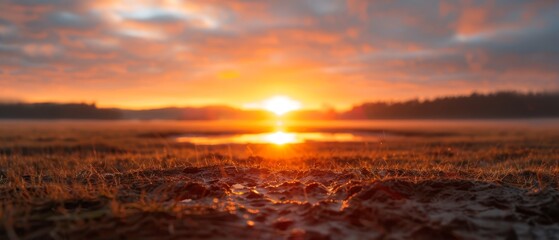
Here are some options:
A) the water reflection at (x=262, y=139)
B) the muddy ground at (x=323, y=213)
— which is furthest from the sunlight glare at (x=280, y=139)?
the muddy ground at (x=323, y=213)

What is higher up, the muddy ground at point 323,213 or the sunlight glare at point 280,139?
the muddy ground at point 323,213

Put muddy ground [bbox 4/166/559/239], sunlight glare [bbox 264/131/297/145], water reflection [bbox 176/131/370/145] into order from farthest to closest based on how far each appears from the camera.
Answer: water reflection [bbox 176/131/370/145] → sunlight glare [bbox 264/131/297/145] → muddy ground [bbox 4/166/559/239]

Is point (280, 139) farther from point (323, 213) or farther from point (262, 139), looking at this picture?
point (323, 213)

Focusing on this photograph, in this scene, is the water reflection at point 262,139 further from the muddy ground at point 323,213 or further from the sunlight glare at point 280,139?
the muddy ground at point 323,213

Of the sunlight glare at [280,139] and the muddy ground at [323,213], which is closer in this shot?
the muddy ground at [323,213]

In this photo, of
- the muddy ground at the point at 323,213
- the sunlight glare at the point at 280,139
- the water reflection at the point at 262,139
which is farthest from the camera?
the water reflection at the point at 262,139

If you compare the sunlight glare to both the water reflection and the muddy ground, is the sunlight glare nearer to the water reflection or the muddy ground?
the water reflection

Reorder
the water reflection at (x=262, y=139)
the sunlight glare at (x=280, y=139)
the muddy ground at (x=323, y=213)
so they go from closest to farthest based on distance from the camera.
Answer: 1. the muddy ground at (x=323, y=213)
2. the sunlight glare at (x=280, y=139)
3. the water reflection at (x=262, y=139)

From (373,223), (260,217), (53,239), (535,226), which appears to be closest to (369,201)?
(373,223)

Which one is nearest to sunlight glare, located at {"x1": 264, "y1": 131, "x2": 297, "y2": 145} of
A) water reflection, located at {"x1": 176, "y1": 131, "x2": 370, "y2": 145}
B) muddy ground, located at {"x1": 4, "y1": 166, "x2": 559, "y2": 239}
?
water reflection, located at {"x1": 176, "y1": 131, "x2": 370, "y2": 145}

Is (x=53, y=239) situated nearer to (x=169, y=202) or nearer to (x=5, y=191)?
(x=169, y=202)

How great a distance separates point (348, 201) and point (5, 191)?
16.5 ft

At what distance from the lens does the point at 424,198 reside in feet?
17.2

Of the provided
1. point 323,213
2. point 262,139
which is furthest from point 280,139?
point 323,213
